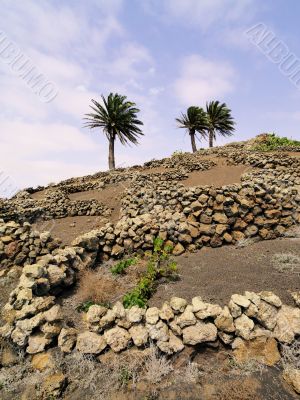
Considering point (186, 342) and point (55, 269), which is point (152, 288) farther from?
point (55, 269)

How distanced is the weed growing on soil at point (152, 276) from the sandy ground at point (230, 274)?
20 centimetres

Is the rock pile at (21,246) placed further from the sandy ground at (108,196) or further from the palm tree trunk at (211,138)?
the palm tree trunk at (211,138)

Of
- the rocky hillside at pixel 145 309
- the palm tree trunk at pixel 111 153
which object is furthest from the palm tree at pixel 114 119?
the rocky hillside at pixel 145 309

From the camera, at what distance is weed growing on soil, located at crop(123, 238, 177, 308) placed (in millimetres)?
5078

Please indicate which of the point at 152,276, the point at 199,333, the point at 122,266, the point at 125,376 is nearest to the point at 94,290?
the point at 122,266

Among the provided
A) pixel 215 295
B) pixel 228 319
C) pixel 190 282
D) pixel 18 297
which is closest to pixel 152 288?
pixel 190 282

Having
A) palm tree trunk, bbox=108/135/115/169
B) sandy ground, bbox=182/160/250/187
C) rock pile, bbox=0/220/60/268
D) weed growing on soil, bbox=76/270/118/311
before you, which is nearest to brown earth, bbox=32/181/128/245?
rock pile, bbox=0/220/60/268

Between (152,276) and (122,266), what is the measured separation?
3.94 ft

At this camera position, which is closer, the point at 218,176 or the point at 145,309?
the point at 145,309

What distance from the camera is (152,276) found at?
225 inches

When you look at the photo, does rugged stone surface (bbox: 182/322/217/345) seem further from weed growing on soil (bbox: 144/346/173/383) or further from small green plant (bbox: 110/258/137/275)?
small green plant (bbox: 110/258/137/275)

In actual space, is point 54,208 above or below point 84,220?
above

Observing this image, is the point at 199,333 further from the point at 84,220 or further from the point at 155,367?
the point at 84,220

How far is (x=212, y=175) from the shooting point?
18.7 m
